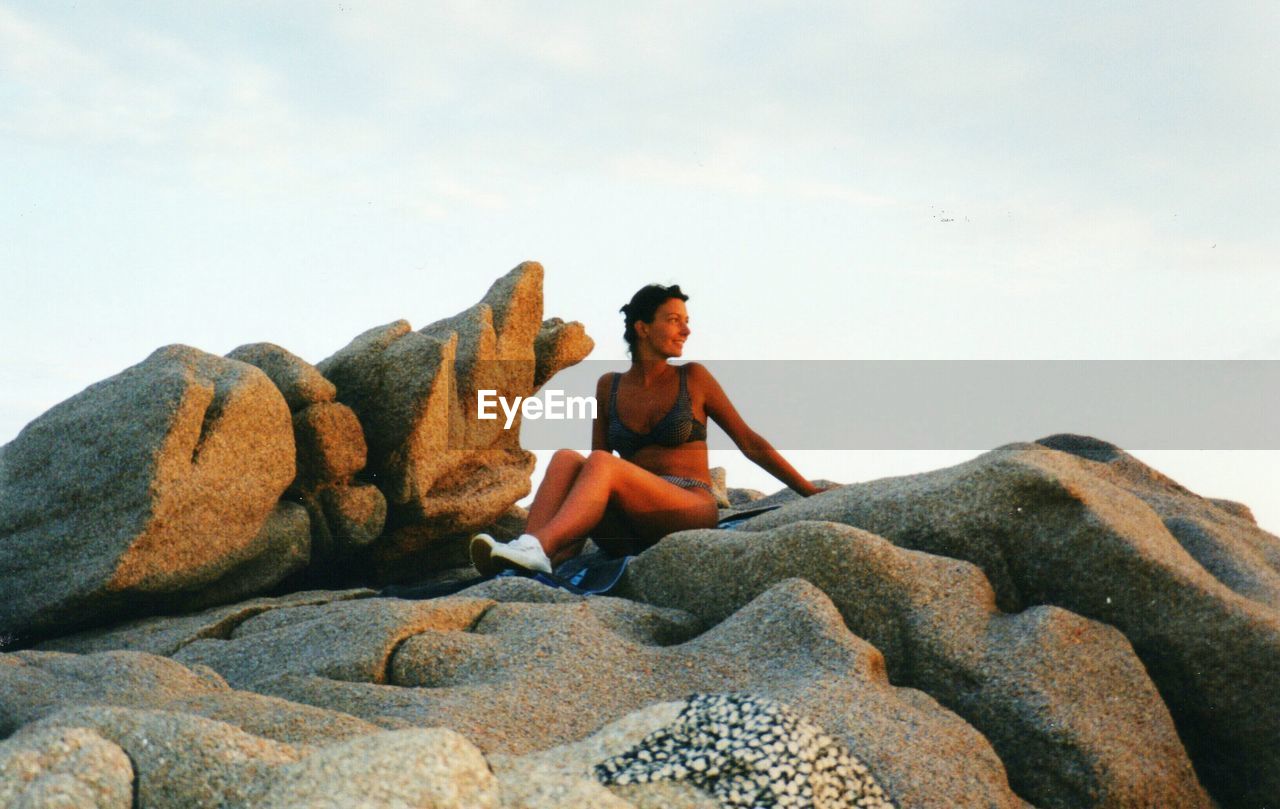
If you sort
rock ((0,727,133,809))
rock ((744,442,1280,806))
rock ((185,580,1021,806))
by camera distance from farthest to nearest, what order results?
rock ((744,442,1280,806)), rock ((185,580,1021,806)), rock ((0,727,133,809))

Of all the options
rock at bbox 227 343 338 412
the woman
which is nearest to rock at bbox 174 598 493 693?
the woman

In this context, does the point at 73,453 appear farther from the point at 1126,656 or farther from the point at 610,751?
the point at 1126,656

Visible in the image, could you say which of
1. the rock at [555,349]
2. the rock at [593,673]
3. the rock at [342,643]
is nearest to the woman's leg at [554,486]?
the rock at [593,673]

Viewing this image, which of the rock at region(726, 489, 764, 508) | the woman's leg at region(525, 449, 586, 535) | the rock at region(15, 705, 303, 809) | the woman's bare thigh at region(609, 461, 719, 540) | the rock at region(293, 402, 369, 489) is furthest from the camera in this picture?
the rock at region(726, 489, 764, 508)

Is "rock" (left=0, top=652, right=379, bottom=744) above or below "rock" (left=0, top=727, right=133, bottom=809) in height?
below

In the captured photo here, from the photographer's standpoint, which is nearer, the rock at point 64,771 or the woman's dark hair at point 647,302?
the rock at point 64,771

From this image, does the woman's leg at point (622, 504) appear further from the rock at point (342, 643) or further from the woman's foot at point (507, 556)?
the rock at point (342, 643)

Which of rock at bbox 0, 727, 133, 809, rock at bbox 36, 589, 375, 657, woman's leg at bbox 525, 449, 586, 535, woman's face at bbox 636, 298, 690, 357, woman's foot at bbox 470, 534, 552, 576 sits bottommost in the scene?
rock at bbox 36, 589, 375, 657

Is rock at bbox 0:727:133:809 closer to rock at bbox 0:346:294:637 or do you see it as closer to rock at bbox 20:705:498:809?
rock at bbox 20:705:498:809

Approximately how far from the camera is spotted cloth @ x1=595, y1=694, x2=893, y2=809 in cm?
394

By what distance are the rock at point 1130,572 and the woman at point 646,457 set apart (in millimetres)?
962

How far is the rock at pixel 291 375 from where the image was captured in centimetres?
898

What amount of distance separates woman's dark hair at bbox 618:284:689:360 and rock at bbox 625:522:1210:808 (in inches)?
106

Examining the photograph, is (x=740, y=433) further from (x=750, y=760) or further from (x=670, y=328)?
(x=750, y=760)
